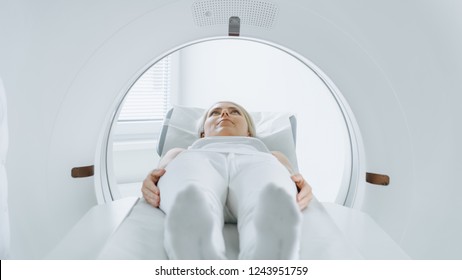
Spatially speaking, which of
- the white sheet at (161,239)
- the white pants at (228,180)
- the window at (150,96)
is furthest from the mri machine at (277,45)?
the window at (150,96)

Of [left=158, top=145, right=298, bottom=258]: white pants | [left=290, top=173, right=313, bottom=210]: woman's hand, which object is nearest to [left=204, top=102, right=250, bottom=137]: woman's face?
[left=158, top=145, right=298, bottom=258]: white pants

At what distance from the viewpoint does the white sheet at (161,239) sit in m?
1.21

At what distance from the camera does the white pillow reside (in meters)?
2.36

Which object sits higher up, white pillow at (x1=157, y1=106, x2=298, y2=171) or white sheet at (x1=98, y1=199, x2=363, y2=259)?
white pillow at (x1=157, y1=106, x2=298, y2=171)

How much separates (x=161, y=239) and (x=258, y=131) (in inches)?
52.0

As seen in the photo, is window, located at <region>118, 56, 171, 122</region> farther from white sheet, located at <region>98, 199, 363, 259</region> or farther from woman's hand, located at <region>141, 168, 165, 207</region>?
Answer: white sheet, located at <region>98, 199, 363, 259</region>

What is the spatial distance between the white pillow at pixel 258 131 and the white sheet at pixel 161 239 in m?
0.83

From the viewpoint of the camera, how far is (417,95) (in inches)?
64.7

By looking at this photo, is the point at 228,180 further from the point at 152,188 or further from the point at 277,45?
the point at 277,45

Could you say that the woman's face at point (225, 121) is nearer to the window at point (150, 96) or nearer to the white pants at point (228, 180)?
the white pants at point (228, 180)

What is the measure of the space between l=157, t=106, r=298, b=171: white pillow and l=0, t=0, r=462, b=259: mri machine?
60 centimetres

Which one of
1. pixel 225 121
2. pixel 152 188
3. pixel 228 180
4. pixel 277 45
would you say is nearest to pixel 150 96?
pixel 225 121

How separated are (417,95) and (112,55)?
1.12 meters

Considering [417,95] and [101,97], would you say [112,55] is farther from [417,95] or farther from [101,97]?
[417,95]
